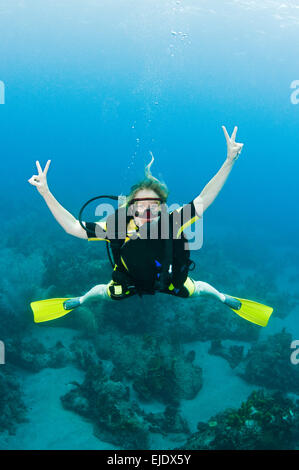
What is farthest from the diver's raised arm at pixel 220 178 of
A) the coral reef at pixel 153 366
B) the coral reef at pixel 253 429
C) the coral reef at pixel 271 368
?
the coral reef at pixel 271 368

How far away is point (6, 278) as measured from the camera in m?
13.3

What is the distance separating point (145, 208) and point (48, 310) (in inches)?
116

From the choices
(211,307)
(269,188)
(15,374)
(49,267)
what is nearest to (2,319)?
(15,374)

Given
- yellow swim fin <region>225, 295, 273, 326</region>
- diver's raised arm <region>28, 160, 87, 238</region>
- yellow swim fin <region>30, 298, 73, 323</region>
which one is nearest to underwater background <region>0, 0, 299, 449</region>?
yellow swim fin <region>225, 295, 273, 326</region>

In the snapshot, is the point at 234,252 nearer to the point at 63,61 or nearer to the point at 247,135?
the point at 63,61

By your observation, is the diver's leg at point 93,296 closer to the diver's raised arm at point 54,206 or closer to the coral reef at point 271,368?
the diver's raised arm at point 54,206

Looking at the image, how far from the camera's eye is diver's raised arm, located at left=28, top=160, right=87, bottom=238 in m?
3.36

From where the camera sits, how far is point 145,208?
3785mm

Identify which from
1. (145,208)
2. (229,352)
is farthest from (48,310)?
(229,352)

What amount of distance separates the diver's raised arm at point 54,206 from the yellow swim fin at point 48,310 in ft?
7.13

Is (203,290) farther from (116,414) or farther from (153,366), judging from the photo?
(116,414)

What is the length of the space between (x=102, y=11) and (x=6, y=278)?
1638 inches

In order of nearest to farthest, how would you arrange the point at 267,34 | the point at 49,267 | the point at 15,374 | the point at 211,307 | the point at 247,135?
the point at 15,374, the point at 211,307, the point at 49,267, the point at 267,34, the point at 247,135

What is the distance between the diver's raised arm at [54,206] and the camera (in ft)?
11.0
